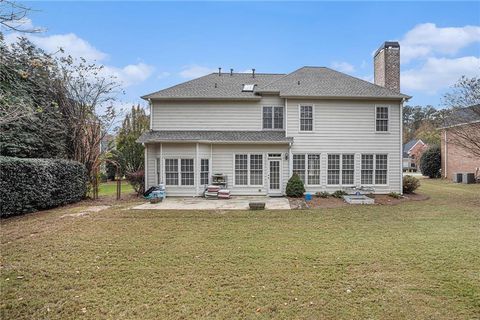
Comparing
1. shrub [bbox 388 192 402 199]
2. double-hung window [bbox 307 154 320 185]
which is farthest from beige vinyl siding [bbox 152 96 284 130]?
shrub [bbox 388 192 402 199]

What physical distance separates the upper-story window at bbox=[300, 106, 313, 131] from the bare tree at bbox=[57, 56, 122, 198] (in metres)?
10.9

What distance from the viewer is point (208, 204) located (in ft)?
40.7

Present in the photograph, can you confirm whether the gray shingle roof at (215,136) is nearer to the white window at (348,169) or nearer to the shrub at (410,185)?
the white window at (348,169)

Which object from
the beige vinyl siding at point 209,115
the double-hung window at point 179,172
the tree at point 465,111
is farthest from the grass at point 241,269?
the beige vinyl siding at point 209,115

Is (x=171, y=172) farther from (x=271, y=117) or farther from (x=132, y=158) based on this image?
(x=271, y=117)

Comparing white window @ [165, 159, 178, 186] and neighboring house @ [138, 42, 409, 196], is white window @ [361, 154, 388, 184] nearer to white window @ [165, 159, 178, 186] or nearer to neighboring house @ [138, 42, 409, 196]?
neighboring house @ [138, 42, 409, 196]

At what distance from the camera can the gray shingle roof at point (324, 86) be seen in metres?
14.7

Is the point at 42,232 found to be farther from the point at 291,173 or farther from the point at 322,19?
the point at 322,19


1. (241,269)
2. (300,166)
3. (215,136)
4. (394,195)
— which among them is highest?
(215,136)

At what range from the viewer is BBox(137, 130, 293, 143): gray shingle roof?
14.5 meters

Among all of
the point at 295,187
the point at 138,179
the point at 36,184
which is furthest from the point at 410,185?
the point at 36,184

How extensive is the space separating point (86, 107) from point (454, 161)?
3010 cm

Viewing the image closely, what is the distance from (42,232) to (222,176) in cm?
866

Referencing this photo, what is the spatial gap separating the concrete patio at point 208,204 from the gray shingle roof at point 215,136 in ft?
9.94
